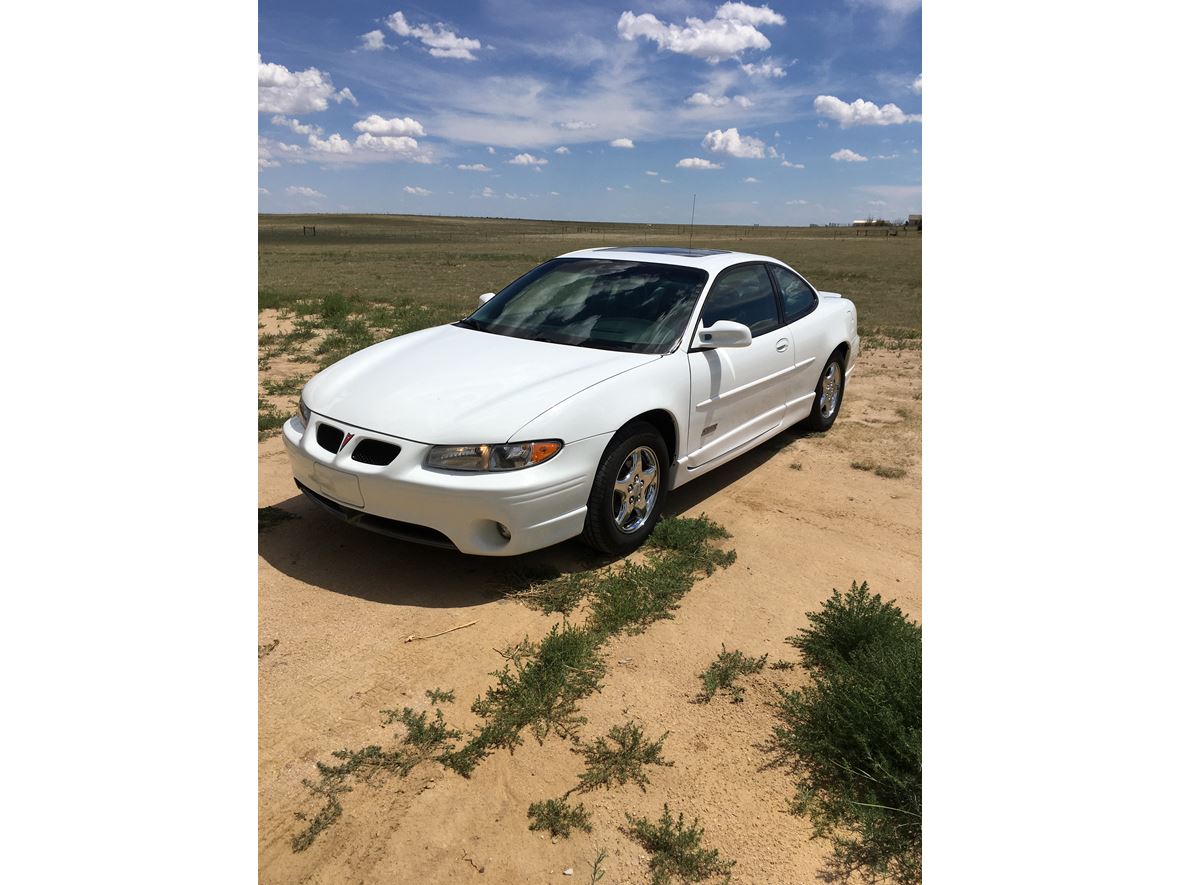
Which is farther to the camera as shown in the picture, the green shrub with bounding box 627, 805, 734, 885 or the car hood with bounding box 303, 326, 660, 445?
the car hood with bounding box 303, 326, 660, 445

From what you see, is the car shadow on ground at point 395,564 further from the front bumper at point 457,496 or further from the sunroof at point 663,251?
the sunroof at point 663,251

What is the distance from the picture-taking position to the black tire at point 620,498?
3.68 m

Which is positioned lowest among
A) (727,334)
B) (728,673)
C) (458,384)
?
(728,673)

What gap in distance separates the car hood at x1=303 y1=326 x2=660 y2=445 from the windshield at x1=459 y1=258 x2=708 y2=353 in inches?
6.4

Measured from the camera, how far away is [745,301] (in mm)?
4922

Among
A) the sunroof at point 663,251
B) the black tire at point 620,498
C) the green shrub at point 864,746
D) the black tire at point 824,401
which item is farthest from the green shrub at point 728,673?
the black tire at point 824,401

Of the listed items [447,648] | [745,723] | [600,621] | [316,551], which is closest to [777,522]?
[600,621]

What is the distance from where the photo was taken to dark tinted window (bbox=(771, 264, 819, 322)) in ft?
17.7

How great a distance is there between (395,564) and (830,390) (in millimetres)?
3928

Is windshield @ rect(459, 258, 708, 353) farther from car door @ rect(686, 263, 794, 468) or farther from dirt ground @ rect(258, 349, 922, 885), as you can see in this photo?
dirt ground @ rect(258, 349, 922, 885)

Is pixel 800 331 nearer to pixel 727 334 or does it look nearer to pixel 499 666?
pixel 727 334

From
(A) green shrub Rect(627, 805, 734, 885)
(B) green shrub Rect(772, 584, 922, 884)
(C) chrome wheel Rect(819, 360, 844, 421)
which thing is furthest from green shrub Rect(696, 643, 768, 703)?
(C) chrome wheel Rect(819, 360, 844, 421)

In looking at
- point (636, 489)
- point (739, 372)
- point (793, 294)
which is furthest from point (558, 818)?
point (793, 294)

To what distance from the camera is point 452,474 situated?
10.9ft
